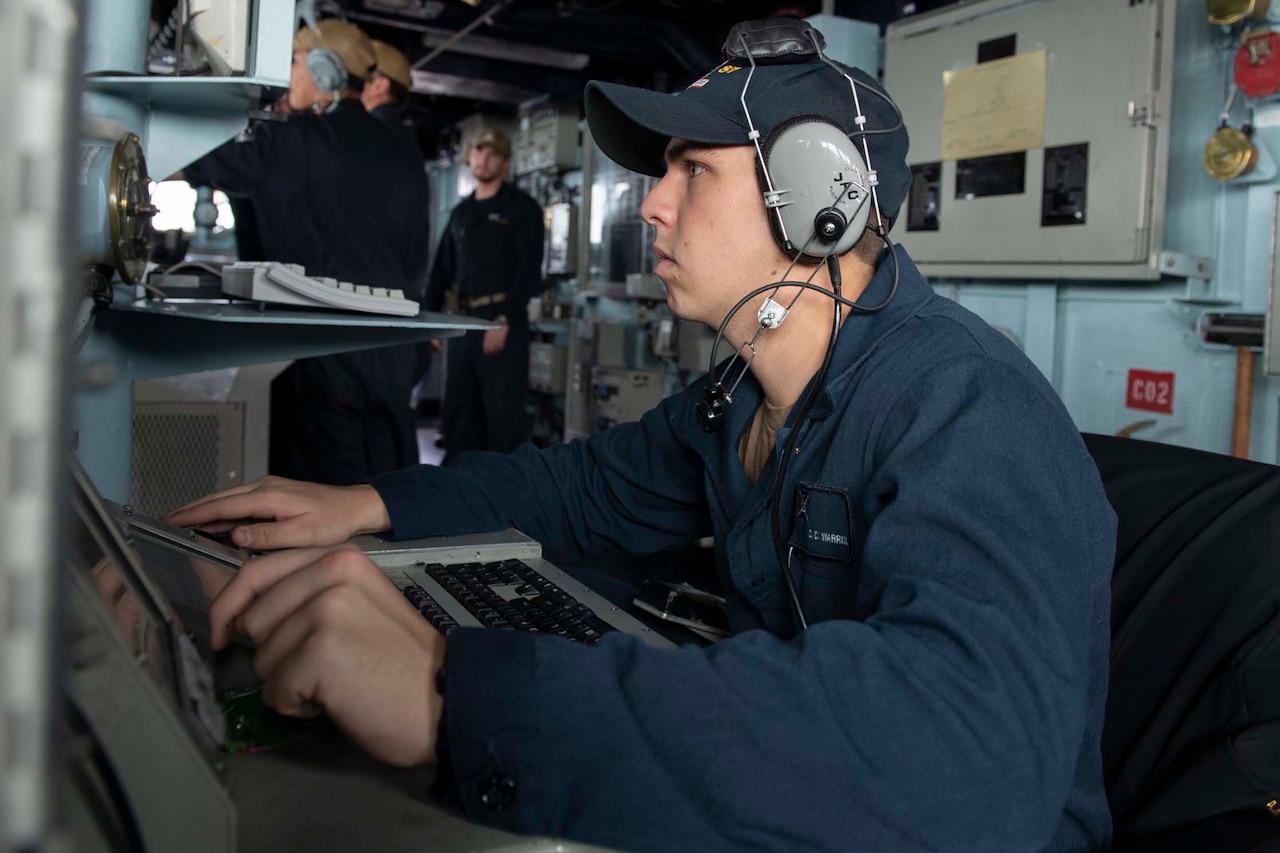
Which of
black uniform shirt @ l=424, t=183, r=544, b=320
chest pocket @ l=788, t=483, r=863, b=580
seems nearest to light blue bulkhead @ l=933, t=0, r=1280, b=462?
chest pocket @ l=788, t=483, r=863, b=580

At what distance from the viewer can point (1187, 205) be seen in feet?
8.20

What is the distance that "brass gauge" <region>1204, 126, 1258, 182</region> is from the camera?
2.26 m

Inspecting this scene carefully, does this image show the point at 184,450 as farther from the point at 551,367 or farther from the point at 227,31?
the point at 551,367

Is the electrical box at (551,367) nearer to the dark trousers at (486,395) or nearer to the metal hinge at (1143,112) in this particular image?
the dark trousers at (486,395)

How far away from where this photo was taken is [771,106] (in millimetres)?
958

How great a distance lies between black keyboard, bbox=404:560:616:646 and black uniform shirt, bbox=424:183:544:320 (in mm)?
3934

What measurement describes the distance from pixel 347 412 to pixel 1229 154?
88.7 inches

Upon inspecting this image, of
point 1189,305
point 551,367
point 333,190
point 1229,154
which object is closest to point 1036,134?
point 1229,154

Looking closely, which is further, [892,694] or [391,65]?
[391,65]

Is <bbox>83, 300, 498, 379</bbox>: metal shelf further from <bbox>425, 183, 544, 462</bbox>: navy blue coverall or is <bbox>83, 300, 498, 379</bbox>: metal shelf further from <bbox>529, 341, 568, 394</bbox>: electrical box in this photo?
<bbox>529, 341, 568, 394</bbox>: electrical box

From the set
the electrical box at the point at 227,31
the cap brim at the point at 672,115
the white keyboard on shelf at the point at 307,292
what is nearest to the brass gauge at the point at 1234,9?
the cap brim at the point at 672,115

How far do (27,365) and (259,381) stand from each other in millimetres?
2293

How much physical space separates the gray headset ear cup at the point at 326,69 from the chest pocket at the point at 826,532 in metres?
2.26

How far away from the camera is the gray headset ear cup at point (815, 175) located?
938 mm
